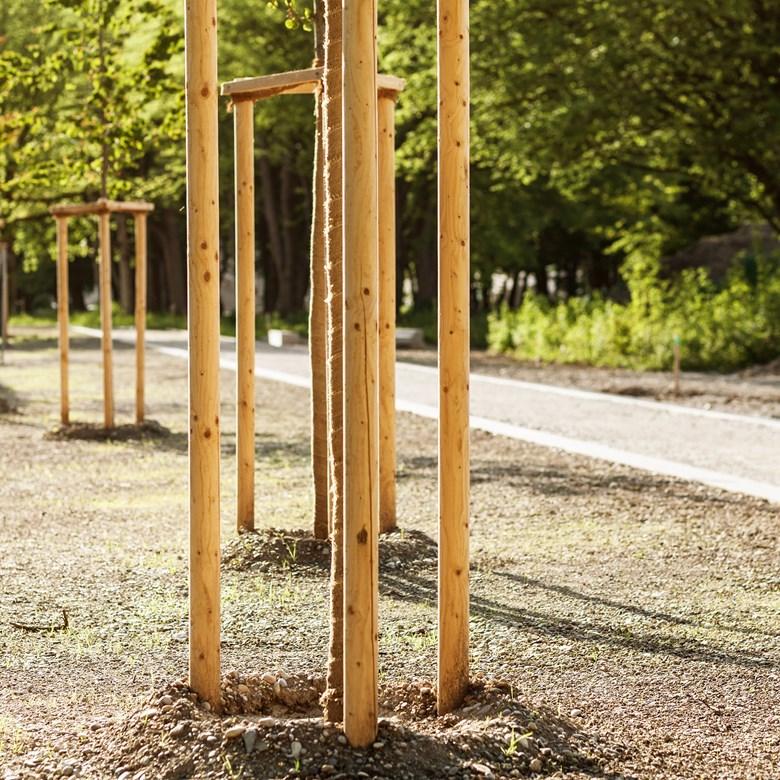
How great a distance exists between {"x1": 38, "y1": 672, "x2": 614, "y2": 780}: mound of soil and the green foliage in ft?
54.5

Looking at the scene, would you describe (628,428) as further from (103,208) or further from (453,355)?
(453,355)

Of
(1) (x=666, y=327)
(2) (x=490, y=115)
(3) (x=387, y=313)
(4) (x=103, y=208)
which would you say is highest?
(2) (x=490, y=115)

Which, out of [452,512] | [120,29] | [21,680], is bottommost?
[21,680]

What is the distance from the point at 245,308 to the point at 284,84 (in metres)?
1.20

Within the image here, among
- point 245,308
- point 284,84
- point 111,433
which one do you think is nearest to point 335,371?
point 284,84

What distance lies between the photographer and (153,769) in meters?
3.84

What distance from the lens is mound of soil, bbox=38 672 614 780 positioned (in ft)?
12.5

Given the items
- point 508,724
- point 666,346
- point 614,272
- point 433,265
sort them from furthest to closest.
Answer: point 614,272 < point 433,265 < point 666,346 < point 508,724

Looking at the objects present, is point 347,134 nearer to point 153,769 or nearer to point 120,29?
point 153,769

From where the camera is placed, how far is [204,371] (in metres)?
4.23

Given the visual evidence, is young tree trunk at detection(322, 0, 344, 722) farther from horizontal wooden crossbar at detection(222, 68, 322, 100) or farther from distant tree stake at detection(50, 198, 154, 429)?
distant tree stake at detection(50, 198, 154, 429)

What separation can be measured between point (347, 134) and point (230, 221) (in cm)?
4174

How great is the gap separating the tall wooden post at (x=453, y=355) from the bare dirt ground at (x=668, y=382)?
37.0 feet

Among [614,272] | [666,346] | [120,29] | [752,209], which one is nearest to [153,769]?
[120,29]
